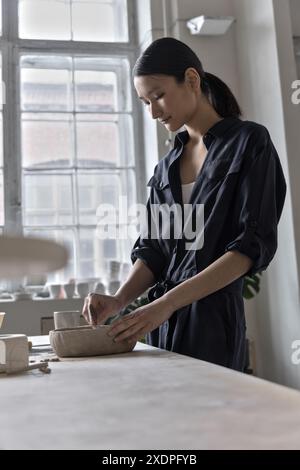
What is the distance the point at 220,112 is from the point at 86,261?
8.25 ft

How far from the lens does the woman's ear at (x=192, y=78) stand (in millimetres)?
1422

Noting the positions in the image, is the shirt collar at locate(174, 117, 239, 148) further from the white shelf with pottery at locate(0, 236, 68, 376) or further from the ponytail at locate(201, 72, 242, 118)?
the white shelf with pottery at locate(0, 236, 68, 376)

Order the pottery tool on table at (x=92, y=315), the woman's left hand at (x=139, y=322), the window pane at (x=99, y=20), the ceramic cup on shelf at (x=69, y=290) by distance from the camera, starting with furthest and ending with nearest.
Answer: the window pane at (x=99, y=20)
the ceramic cup on shelf at (x=69, y=290)
the pottery tool on table at (x=92, y=315)
the woman's left hand at (x=139, y=322)

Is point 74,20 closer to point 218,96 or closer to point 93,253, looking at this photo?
point 93,253

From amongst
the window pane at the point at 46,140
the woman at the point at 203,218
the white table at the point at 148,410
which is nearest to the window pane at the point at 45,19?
the window pane at the point at 46,140

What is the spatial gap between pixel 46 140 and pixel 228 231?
2.85 metres

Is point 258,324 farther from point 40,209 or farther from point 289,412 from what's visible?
point 289,412

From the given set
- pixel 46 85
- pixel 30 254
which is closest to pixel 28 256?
pixel 30 254

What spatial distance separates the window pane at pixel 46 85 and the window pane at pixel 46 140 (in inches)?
2.8

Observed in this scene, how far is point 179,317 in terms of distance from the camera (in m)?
1.27

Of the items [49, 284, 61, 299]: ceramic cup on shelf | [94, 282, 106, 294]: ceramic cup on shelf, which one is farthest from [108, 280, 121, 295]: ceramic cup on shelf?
[49, 284, 61, 299]: ceramic cup on shelf

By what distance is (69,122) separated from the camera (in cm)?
398

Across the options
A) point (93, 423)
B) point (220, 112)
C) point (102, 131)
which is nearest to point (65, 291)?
point (102, 131)

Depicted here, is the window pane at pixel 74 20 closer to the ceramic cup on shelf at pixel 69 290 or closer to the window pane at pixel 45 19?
the window pane at pixel 45 19
